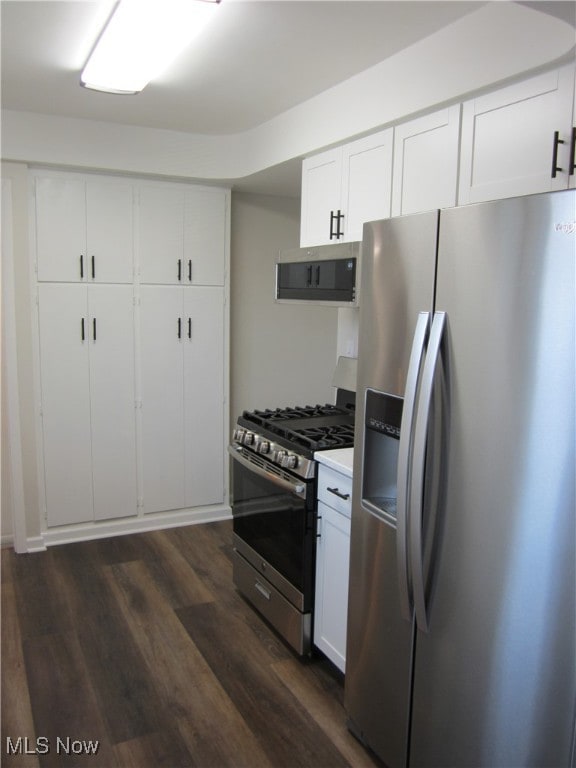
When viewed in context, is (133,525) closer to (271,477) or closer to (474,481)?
(271,477)

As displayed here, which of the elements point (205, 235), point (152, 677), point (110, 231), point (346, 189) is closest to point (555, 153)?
point (346, 189)

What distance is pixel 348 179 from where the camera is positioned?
9.67 feet

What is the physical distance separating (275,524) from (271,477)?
0.77 ft

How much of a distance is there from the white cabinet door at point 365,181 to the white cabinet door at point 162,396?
63.3 inches

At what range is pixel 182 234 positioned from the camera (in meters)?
4.14

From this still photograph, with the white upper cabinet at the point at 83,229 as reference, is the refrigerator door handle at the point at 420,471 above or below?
below

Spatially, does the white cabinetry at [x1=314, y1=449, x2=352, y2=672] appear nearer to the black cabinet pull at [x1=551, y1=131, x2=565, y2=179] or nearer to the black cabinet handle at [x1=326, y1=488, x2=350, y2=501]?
the black cabinet handle at [x1=326, y1=488, x2=350, y2=501]

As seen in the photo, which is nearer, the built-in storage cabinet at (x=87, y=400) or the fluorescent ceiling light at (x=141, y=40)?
the fluorescent ceiling light at (x=141, y=40)

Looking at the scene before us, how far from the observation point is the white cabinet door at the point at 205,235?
4.16m

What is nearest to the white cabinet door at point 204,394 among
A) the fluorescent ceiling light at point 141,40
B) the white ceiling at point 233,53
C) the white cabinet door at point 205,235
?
the white cabinet door at point 205,235

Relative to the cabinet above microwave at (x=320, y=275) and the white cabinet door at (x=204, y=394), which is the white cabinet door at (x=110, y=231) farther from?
the cabinet above microwave at (x=320, y=275)

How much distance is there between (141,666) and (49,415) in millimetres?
1780

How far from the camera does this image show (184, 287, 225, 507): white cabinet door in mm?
4254

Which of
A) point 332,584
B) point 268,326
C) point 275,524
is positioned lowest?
point 332,584
